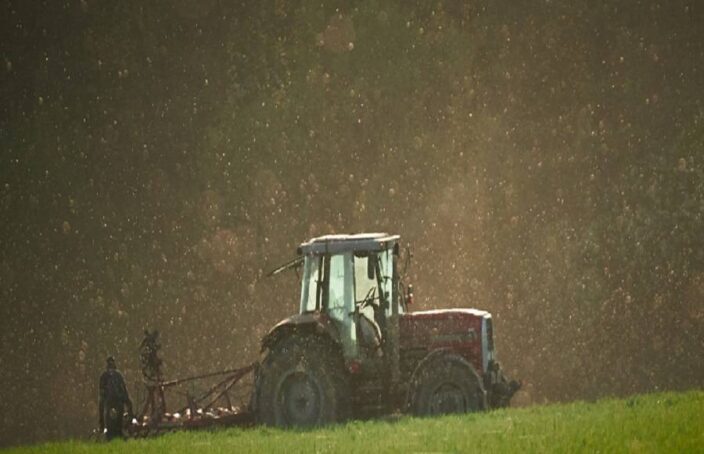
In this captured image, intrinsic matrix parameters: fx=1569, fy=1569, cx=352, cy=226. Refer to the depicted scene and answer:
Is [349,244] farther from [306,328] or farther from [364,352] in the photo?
[364,352]

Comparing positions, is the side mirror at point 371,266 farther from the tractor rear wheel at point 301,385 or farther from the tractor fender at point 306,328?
the tractor rear wheel at point 301,385

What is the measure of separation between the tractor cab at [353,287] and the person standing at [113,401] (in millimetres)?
2828

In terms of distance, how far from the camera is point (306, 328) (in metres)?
21.0

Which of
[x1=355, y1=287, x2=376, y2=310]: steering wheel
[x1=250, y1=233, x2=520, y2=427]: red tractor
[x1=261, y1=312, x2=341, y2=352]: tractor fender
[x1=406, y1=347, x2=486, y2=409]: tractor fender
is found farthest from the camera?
[x1=355, y1=287, x2=376, y2=310]: steering wheel

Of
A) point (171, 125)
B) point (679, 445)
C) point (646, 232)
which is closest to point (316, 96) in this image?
point (171, 125)

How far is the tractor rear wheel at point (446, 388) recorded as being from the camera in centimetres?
2064

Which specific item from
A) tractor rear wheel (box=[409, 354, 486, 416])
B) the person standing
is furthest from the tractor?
the person standing

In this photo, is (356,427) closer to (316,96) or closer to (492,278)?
(492,278)

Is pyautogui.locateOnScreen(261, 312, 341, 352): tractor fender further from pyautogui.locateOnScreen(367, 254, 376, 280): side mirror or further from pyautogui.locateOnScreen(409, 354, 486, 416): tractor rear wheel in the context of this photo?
pyautogui.locateOnScreen(409, 354, 486, 416): tractor rear wheel

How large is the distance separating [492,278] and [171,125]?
12125 mm

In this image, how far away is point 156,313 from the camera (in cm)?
4378

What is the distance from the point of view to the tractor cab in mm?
21047

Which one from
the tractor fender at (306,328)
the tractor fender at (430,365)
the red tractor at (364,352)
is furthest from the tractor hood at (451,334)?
the tractor fender at (306,328)

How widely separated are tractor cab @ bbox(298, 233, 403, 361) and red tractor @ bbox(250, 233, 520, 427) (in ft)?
0.04
